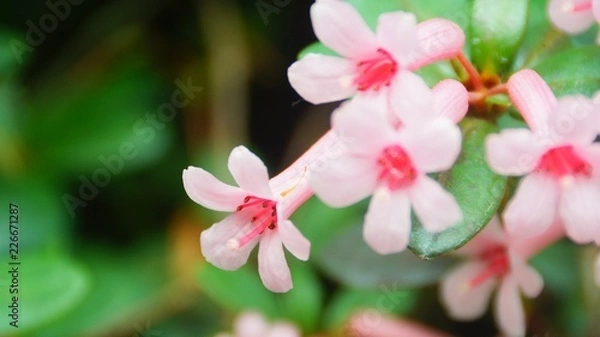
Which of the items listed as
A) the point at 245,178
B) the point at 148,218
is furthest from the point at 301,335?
the point at 245,178

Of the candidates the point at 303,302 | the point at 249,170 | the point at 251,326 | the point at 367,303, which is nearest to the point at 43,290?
the point at 251,326

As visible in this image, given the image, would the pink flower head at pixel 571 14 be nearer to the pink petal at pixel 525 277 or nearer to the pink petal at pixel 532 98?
the pink petal at pixel 532 98

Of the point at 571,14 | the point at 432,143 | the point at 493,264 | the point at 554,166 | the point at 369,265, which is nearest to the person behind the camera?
A: the point at 432,143

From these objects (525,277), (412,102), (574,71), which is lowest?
(525,277)

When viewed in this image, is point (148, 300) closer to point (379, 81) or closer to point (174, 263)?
point (174, 263)

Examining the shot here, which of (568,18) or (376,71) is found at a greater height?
(376,71)

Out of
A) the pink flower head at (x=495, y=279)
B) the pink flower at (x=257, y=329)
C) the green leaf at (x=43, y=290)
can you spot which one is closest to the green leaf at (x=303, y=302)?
the pink flower at (x=257, y=329)

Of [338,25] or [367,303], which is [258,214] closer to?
[338,25]
